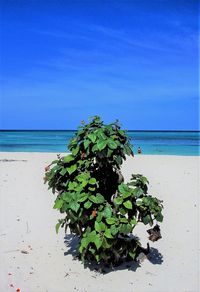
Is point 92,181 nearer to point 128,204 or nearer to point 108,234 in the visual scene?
point 128,204

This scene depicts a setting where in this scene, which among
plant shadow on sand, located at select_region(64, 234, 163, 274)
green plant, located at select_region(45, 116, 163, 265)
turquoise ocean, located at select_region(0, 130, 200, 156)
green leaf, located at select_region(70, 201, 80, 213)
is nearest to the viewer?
green leaf, located at select_region(70, 201, 80, 213)

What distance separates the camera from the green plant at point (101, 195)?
455 cm

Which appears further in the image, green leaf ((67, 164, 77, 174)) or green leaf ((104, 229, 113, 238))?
green leaf ((67, 164, 77, 174))

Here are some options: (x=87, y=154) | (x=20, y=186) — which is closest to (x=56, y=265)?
(x=87, y=154)

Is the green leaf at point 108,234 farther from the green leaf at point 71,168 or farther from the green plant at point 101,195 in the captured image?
the green leaf at point 71,168

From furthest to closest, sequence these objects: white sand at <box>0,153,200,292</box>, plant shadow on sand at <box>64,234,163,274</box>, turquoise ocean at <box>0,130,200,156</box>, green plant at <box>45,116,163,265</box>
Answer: turquoise ocean at <box>0,130,200,156</box> → plant shadow on sand at <box>64,234,163,274</box> → white sand at <box>0,153,200,292</box> → green plant at <box>45,116,163,265</box>

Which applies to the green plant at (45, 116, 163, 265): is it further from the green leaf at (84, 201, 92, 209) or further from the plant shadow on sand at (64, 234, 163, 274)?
the plant shadow on sand at (64, 234, 163, 274)

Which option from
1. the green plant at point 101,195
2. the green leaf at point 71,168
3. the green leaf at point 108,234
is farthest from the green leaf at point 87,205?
the green leaf at point 71,168

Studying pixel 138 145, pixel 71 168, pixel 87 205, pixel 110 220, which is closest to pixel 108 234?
pixel 110 220

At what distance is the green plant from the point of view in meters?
4.55

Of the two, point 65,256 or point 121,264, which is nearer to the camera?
point 121,264

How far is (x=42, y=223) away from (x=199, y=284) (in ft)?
10.6

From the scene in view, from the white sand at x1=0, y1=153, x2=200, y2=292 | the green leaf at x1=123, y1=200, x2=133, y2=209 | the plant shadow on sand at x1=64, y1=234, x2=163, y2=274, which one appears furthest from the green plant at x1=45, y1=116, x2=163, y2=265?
the white sand at x1=0, y1=153, x2=200, y2=292

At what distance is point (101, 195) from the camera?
15.4 ft
